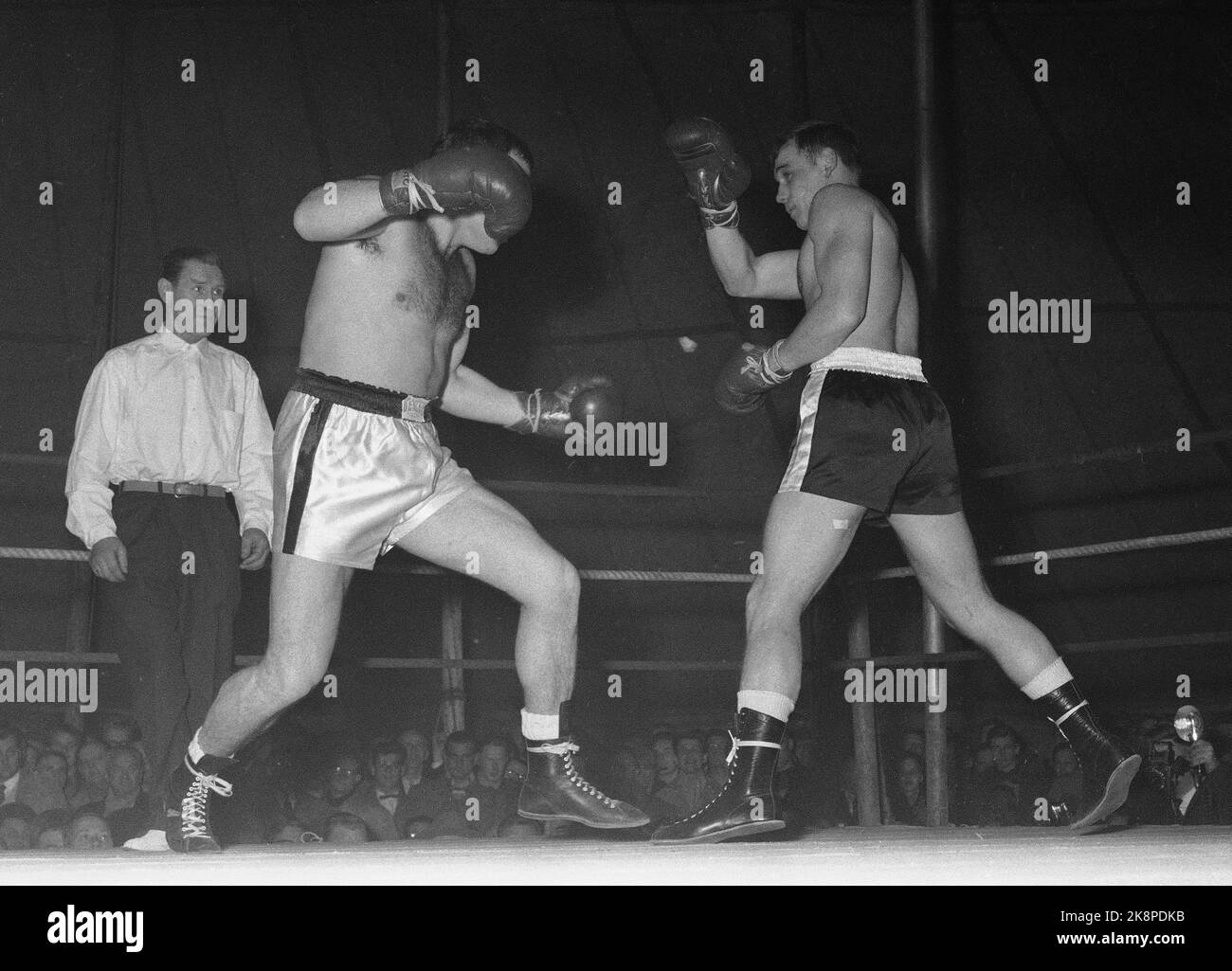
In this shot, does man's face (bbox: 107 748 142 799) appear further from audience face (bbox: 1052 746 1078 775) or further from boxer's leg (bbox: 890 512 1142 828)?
audience face (bbox: 1052 746 1078 775)

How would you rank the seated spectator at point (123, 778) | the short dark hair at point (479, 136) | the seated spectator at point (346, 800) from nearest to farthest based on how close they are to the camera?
the short dark hair at point (479, 136) < the seated spectator at point (346, 800) < the seated spectator at point (123, 778)

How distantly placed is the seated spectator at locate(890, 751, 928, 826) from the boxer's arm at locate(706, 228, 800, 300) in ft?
7.30

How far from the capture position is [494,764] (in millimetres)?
3752

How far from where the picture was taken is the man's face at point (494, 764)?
3.75m

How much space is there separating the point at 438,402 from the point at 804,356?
72 centimetres

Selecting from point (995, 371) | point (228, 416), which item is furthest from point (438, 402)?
point (995, 371)

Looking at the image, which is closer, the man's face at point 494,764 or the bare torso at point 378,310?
the bare torso at point 378,310

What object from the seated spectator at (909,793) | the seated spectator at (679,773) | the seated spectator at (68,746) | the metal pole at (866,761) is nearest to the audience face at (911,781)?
the seated spectator at (909,793)

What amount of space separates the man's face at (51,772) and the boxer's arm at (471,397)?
6.11 ft

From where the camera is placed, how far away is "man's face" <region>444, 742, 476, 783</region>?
378 centimetres

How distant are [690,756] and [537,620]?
1.98 metres

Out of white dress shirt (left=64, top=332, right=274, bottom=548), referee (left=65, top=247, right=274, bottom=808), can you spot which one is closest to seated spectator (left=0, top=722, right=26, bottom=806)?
referee (left=65, top=247, right=274, bottom=808)

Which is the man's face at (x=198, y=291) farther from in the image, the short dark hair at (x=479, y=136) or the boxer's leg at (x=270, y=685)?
the boxer's leg at (x=270, y=685)
